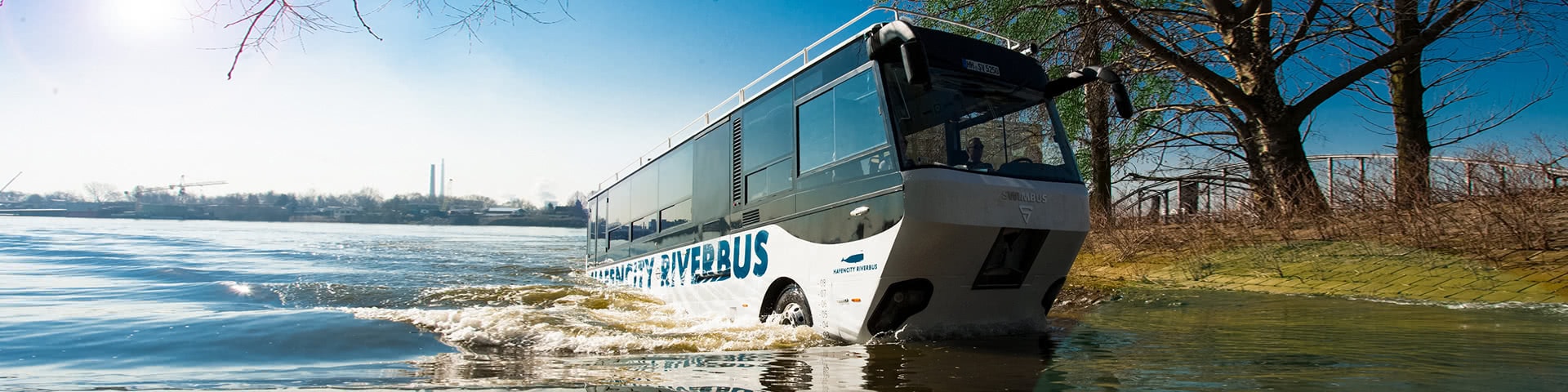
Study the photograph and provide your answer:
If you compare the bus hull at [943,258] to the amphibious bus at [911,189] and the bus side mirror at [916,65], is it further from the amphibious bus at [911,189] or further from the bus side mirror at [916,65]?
the bus side mirror at [916,65]

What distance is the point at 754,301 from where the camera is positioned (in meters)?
7.89

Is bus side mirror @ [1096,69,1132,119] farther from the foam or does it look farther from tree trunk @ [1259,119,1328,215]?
tree trunk @ [1259,119,1328,215]

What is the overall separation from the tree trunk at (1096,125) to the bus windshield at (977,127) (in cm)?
671

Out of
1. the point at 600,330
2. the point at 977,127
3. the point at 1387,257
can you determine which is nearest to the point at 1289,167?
the point at 1387,257

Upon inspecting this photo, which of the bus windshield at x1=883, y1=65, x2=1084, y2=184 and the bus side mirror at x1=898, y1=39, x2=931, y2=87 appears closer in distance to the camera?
the bus side mirror at x1=898, y1=39, x2=931, y2=87

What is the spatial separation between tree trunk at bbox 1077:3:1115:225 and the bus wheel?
7.35 metres

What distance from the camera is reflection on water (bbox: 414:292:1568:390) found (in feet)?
14.2

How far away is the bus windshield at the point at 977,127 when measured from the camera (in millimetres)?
6188

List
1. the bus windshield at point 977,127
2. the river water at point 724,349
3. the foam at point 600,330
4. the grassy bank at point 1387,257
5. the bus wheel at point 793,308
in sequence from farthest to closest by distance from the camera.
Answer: the grassy bank at point 1387,257 → the bus wheel at point 793,308 → the foam at point 600,330 → the bus windshield at point 977,127 → the river water at point 724,349

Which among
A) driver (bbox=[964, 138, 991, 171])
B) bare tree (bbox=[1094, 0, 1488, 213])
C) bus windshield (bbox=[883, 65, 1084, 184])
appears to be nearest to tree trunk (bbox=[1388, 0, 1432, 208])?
bare tree (bbox=[1094, 0, 1488, 213])

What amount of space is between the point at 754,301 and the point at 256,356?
3896mm

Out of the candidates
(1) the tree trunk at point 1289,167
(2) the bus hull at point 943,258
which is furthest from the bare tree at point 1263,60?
(2) the bus hull at point 943,258

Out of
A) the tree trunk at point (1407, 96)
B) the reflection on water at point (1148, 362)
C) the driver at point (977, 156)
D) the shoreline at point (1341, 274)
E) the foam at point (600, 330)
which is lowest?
the foam at point (600, 330)

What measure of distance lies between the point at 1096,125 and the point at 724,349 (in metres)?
12.0
